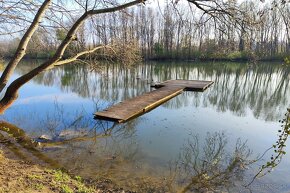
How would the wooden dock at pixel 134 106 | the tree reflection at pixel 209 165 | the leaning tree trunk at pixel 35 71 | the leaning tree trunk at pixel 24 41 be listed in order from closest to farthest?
the leaning tree trunk at pixel 24 41, the leaning tree trunk at pixel 35 71, the tree reflection at pixel 209 165, the wooden dock at pixel 134 106

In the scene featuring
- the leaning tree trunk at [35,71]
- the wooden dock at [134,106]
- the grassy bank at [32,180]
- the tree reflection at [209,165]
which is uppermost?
the leaning tree trunk at [35,71]

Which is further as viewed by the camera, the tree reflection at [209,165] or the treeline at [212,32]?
the tree reflection at [209,165]

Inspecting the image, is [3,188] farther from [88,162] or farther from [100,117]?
[100,117]

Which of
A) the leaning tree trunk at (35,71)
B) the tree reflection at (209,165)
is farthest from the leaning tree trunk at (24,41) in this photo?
the tree reflection at (209,165)

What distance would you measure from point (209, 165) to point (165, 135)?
224 cm

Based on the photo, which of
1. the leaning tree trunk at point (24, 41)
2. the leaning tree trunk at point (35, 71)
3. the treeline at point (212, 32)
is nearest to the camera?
the treeline at point (212, 32)

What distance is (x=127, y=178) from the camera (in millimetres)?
4977

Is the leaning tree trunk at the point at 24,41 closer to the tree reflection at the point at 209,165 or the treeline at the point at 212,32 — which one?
the treeline at the point at 212,32

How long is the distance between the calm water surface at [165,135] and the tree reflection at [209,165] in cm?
2

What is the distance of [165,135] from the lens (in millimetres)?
7684

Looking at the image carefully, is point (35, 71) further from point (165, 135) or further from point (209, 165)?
point (165, 135)

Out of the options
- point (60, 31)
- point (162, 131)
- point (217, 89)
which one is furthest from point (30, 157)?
point (217, 89)

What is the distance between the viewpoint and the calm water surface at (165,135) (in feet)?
17.0

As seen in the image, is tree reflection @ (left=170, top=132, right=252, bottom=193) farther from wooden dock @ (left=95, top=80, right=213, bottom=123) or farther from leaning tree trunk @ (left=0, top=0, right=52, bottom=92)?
leaning tree trunk @ (left=0, top=0, right=52, bottom=92)
